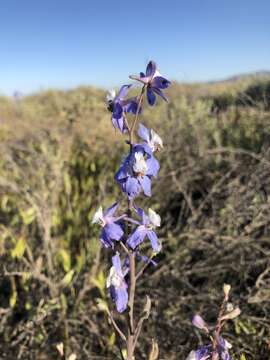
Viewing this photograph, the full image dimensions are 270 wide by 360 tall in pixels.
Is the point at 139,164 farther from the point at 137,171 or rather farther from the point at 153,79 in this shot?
the point at 153,79

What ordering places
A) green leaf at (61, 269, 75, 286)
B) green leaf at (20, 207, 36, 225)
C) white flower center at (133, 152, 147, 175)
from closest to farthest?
white flower center at (133, 152, 147, 175) → green leaf at (61, 269, 75, 286) → green leaf at (20, 207, 36, 225)

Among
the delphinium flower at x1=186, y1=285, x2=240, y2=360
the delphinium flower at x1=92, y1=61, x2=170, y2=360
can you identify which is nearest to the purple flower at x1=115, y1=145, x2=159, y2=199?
the delphinium flower at x1=92, y1=61, x2=170, y2=360

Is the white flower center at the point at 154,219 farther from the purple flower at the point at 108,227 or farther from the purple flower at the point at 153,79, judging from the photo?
the purple flower at the point at 153,79

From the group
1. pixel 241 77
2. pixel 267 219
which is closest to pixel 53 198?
pixel 267 219

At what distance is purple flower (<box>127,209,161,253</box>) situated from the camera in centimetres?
106

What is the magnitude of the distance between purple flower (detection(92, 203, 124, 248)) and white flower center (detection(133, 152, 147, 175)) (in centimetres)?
12

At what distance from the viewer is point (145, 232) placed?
1079 mm

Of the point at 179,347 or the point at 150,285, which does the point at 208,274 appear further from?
the point at 179,347

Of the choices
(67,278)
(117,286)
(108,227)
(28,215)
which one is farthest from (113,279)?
(28,215)

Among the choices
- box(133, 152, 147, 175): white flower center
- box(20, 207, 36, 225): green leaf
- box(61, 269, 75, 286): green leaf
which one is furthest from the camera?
box(20, 207, 36, 225): green leaf

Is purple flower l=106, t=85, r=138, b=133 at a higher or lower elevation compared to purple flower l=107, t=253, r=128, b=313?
higher

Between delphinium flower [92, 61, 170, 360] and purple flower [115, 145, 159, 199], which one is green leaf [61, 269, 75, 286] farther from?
purple flower [115, 145, 159, 199]

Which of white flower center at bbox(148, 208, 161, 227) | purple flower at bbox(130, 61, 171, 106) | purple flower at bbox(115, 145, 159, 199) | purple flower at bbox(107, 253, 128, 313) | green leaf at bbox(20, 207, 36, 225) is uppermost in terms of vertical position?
purple flower at bbox(130, 61, 171, 106)

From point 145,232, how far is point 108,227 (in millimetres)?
84
